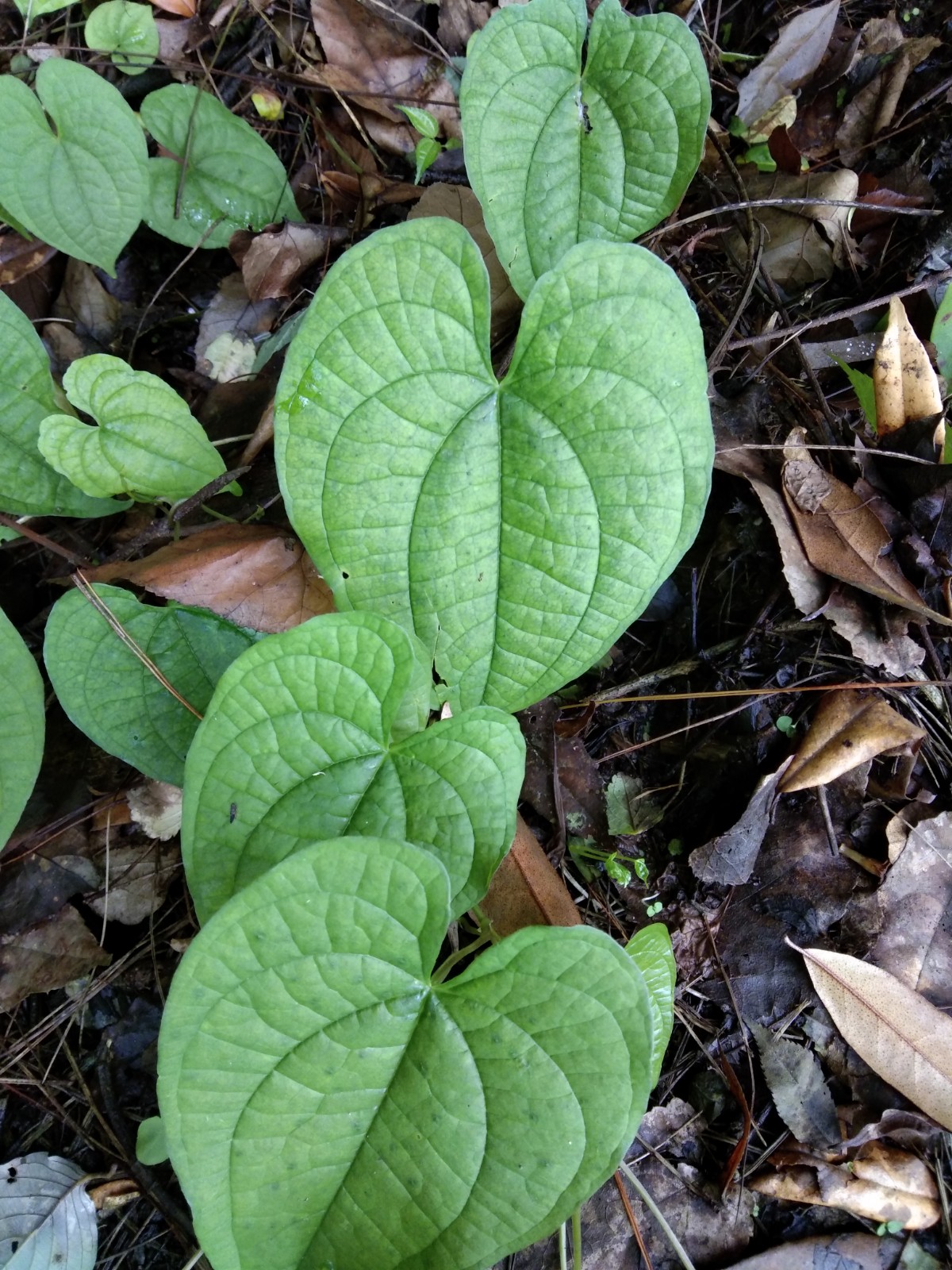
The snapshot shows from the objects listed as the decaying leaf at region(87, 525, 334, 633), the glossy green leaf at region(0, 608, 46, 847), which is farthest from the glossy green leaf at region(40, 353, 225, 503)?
the glossy green leaf at region(0, 608, 46, 847)

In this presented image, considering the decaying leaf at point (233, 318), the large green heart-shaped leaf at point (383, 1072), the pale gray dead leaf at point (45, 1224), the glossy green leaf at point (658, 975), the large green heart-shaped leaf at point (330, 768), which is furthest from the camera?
the decaying leaf at point (233, 318)

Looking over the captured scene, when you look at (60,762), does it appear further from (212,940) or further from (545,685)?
(545,685)

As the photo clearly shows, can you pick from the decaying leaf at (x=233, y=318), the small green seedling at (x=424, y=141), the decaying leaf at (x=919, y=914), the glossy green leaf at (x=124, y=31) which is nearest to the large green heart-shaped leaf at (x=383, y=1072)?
the decaying leaf at (x=919, y=914)

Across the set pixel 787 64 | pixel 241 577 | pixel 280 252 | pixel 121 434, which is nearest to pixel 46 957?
pixel 241 577

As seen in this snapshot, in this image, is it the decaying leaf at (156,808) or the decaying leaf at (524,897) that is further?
the decaying leaf at (156,808)

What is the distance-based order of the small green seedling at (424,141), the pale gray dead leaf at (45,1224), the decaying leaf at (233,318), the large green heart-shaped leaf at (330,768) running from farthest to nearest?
the decaying leaf at (233,318) < the small green seedling at (424,141) < the pale gray dead leaf at (45,1224) < the large green heart-shaped leaf at (330,768)

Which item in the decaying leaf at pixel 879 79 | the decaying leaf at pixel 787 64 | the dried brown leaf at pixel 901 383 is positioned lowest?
the dried brown leaf at pixel 901 383

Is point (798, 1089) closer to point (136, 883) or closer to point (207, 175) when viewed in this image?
point (136, 883)

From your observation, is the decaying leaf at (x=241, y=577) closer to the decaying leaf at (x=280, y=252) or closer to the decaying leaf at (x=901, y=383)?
the decaying leaf at (x=280, y=252)
